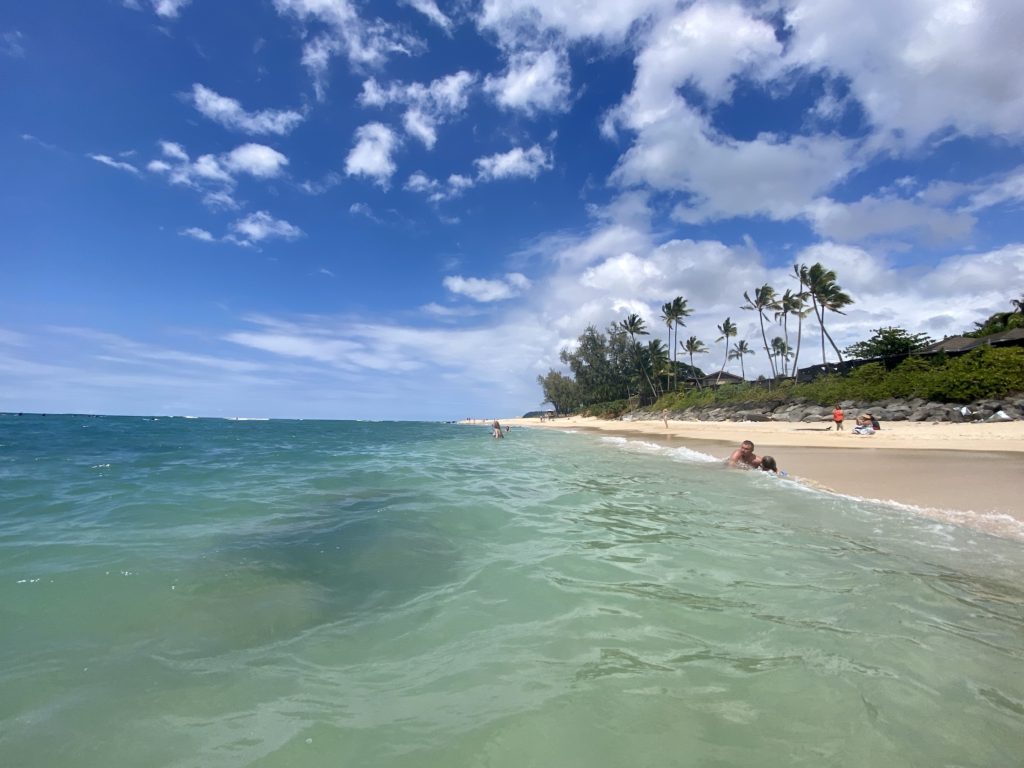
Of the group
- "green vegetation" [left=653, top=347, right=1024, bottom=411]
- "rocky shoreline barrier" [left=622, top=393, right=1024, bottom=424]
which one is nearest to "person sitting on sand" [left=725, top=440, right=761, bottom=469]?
"rocky shoreline barrier" [left=622, top=393, right=1024, bottom=424]

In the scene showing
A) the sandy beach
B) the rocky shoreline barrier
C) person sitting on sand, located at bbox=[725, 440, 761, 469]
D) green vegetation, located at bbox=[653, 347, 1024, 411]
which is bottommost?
the sandy beach

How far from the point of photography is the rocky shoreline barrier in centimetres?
2291

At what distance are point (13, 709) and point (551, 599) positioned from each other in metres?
3.59

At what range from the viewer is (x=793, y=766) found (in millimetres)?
2174

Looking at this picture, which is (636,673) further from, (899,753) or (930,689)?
(930,689)

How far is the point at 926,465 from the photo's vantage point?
13.2 metres

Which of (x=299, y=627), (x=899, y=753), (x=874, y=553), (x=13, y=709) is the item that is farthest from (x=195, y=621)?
(x=874, y=553)

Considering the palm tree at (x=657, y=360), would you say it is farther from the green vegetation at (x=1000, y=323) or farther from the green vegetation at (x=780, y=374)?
the green vegetation at (x=1000, y=323)

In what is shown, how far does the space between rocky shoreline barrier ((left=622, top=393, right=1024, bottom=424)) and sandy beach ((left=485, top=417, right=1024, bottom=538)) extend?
1377 mm

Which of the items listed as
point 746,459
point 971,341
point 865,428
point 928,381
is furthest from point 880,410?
point 746,459

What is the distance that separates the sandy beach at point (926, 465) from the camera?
830 cm

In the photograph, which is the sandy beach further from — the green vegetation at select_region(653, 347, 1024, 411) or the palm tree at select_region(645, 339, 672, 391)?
the palm tree at select_region(645, 339, 672, 391)

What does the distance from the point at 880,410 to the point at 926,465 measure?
61.6 ft

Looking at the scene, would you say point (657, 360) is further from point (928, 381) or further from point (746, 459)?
point (746, 459)
